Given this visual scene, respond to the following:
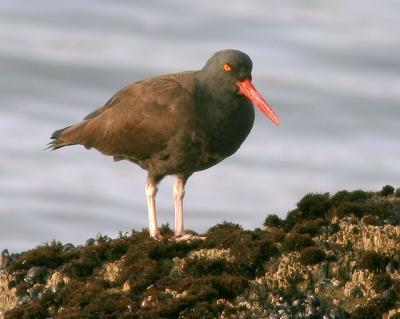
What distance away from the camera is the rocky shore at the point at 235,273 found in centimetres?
1273

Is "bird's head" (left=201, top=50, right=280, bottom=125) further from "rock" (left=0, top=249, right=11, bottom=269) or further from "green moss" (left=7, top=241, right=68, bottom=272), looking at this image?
"rock" (left=0, top=249, right=11, bottom=269)

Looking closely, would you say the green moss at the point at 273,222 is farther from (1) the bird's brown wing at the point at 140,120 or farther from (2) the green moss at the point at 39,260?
(2) the green moss at the point at 39,260

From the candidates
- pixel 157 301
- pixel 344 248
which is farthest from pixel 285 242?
pixel 157 301

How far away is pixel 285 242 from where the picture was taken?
45.7 ft

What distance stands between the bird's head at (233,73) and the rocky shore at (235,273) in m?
1.63

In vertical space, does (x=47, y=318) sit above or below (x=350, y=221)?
below

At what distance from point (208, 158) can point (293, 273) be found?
3.03 m

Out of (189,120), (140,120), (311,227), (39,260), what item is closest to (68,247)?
(39,260)

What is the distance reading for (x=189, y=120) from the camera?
51.9 feet

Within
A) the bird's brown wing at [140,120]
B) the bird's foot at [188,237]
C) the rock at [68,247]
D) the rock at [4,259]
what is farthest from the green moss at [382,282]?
the rock at [4,259]

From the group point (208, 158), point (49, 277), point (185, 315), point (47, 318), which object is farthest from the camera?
point (208, 158)

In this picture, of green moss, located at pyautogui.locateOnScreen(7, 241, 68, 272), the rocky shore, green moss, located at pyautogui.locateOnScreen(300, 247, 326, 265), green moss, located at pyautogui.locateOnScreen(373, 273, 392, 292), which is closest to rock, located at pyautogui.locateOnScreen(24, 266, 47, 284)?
the rocky shore

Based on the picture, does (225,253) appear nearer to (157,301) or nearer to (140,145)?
(157,301)

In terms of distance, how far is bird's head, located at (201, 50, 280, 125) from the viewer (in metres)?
15.9
